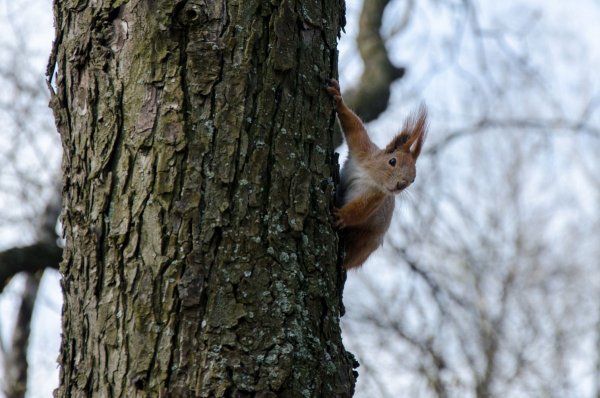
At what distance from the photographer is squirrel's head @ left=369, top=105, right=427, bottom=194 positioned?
3.53 metres

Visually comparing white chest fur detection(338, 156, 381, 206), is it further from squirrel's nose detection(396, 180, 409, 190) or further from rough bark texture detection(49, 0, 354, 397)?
rough bark texture detection(49, 0, 354, 397)

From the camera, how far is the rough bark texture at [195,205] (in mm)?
2129

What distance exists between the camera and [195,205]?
2.20 meters

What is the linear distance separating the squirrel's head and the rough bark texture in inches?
43.2

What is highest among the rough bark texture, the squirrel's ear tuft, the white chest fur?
the squirrel's ear tuft

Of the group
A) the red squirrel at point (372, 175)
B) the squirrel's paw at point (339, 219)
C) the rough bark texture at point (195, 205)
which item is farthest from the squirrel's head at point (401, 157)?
the rough bark texture at point (195, 205)

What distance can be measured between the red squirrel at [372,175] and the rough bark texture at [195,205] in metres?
0.79

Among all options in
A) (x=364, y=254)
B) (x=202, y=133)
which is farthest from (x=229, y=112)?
(x=364, y=254)

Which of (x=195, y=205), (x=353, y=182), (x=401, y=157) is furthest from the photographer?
(x=401, y=157)

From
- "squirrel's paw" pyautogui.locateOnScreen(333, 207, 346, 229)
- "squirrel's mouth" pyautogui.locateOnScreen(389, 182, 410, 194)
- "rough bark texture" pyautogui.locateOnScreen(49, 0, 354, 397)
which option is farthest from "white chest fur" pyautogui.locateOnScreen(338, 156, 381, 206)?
"rough bark texture" pyautogui.locateOnScreen(49, 0, 354, 397)

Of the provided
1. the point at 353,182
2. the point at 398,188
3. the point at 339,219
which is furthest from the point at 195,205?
the point at 398,188

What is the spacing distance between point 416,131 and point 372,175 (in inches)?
14.0

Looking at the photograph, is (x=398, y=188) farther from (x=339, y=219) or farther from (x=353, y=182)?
(x=339, y=219)

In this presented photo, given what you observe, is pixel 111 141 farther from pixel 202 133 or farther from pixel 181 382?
pixel 181 382
